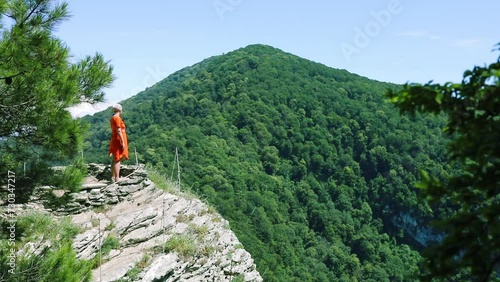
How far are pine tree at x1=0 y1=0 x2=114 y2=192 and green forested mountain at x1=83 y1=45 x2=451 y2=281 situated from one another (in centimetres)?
3343

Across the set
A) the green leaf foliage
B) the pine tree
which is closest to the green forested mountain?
the pine tree

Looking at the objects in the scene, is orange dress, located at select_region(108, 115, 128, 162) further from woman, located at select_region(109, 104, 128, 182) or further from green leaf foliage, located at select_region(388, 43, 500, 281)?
green leaf foliage, located at select_region(388, 43, 500, 281)

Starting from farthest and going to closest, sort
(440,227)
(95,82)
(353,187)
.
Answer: (353,187) < (95,82) < (440,227)

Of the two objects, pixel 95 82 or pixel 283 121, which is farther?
pixel 283 121

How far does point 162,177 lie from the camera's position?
12039mm

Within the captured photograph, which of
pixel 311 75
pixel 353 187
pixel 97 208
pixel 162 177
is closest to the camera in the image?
pixel 97 208

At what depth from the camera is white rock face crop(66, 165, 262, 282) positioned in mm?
8266

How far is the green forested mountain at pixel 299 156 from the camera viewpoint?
1877 inches

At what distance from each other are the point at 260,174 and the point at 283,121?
733 inches

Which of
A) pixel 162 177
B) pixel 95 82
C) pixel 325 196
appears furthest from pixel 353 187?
pixel 95 82

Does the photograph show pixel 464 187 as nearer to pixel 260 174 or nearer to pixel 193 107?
pixel 260 174

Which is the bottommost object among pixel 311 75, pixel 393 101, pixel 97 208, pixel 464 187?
pixel 97 208

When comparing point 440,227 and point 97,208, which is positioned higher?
point 440,227

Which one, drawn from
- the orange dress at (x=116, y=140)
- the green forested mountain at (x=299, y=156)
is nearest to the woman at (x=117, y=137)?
the orange dress at (x=116, y=140)
